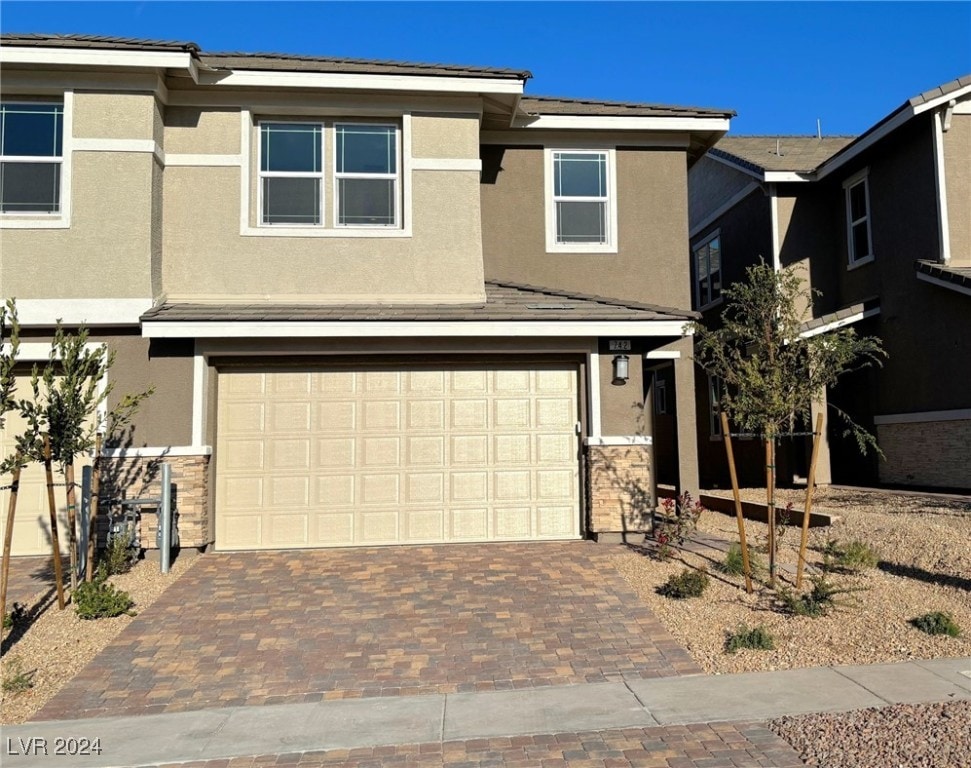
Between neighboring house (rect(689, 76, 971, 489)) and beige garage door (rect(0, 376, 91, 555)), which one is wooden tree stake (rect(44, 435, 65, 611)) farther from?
neighboring house (rect(689, 76, 971, 489))

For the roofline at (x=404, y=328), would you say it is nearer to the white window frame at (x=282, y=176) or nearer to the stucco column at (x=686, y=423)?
the white window frame at (x=282, y=176)

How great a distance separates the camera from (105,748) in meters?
5.23

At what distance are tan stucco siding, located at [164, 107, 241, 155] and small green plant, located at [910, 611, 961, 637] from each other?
9.96m

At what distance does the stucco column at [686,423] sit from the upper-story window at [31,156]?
974 centimetres

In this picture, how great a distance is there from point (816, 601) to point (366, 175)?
26.3 ft

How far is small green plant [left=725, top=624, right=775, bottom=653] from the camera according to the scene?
6.69 metres

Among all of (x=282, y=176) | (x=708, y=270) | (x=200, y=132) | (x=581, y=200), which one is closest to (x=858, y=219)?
(x=708, y=270)

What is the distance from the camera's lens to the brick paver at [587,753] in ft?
15.7

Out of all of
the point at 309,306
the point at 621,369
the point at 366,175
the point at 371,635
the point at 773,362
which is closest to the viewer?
the point at 371,635

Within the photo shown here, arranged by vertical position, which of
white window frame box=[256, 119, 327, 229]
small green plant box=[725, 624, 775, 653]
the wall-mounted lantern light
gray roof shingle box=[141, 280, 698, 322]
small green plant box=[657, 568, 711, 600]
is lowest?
small green plant box=[725, 624, 775, 653]

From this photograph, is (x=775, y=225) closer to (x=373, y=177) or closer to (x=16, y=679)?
(x=373, y=177)

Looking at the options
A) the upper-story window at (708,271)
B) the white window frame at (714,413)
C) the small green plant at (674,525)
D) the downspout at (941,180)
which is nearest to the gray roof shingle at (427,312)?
the small green plant at (674,525)

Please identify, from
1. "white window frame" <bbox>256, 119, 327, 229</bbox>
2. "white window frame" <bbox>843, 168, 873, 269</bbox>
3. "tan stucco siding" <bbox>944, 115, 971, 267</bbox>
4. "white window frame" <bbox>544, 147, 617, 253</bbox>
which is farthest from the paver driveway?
"white window frame" <bbox>843, 168, 873, 269</bbox>

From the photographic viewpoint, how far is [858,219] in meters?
16.9
